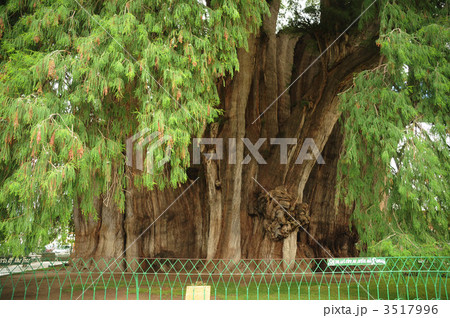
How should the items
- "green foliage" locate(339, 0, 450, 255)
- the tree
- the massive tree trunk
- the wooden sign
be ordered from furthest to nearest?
the massive tree trunk
"green foliage" locate(339, 0, 450, 255)
the tree
the wooden sign

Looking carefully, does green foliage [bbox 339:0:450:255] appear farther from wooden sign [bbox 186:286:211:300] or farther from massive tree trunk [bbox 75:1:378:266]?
wooden sign [bbox 186:286:211:300]

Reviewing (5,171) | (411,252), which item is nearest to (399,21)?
(411,252)

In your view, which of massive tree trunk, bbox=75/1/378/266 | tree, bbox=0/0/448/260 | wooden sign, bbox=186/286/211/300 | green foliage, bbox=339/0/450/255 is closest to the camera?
wooden sign, bbox=186/286/211/300

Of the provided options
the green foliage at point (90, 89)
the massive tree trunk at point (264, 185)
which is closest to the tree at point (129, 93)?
the green foliage at point (90, 89)

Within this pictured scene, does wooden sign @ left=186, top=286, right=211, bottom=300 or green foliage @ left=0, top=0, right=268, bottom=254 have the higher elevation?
green foliage @ left=0, top=0, right=268, bottom=254

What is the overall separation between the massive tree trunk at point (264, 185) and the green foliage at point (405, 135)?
1.47 metres

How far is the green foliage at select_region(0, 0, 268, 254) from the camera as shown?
4.54 m

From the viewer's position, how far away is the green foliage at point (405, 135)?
5059mm

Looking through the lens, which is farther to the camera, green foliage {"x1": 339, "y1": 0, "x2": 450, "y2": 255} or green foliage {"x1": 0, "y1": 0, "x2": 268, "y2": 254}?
green foliage {"x1": 339, "y1": 0, "x2": 450, "y2": 255}

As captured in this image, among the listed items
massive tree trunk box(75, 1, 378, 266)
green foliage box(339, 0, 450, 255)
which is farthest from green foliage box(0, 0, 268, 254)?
massive tree trunk box(75, 1, 378, 266)

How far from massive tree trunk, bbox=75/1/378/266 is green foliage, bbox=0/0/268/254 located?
2.54m

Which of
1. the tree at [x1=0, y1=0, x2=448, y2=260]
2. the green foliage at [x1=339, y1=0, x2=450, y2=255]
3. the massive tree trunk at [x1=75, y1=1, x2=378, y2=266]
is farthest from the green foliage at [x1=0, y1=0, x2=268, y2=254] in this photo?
the massive tree trunk at [x1=75, y1=1, x2=378, y2=266]

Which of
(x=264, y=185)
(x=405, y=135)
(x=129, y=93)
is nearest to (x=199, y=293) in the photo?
(x=129, y=93)
